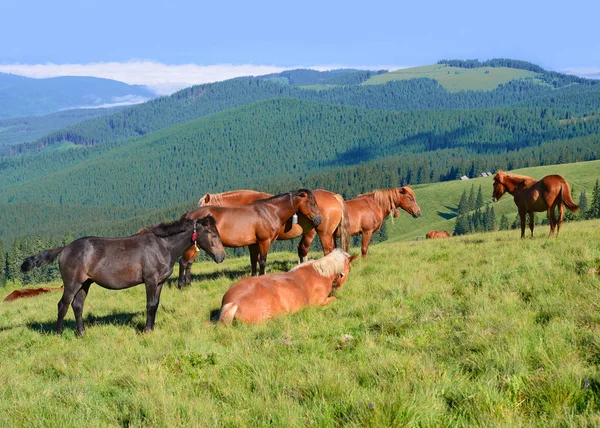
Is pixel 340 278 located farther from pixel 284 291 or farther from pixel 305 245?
pixel 305 245

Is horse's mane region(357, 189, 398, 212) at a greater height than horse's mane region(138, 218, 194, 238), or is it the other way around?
horse's mane region(138, 218, 194, 238)

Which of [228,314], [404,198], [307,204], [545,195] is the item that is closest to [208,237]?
[228,314]

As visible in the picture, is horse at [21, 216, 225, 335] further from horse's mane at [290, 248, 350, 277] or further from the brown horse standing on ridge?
the brown horse standing on ridge

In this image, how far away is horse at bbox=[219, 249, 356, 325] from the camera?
29.5 ft

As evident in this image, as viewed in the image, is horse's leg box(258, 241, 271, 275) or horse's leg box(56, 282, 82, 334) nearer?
horse's leg box(56, 282, 82, 334)

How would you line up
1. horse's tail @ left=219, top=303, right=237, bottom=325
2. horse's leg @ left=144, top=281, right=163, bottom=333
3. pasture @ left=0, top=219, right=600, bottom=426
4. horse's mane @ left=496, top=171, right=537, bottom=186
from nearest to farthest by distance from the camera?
pasture @ left=0, top=219, right=600, bottom=426
horse's tail @ left=219, top=303, right=237, bottom=325
horse's leg @ left=144, top=281, right=163, bottom=333
horse's mane @ left=496, top=171, right=537, bottom=186

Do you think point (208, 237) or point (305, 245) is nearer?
point (208, 237)

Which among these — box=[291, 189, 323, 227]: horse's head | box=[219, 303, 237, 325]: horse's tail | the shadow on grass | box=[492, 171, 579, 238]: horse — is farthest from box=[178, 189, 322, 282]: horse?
box=[492, 171, 579, 238]: horse

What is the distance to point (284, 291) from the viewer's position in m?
9.52

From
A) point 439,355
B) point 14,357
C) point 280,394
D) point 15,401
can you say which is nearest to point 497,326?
point 439,355

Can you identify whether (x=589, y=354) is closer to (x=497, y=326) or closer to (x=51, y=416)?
(x=497, y=326)

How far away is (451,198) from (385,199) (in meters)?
175

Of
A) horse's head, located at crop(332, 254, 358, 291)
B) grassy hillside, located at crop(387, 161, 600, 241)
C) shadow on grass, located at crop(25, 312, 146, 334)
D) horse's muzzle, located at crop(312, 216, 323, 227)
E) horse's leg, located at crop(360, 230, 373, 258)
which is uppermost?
horse's muzzle, located at crop(312, 216, 323, 227)

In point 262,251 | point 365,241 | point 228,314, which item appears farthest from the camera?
point 365,241
